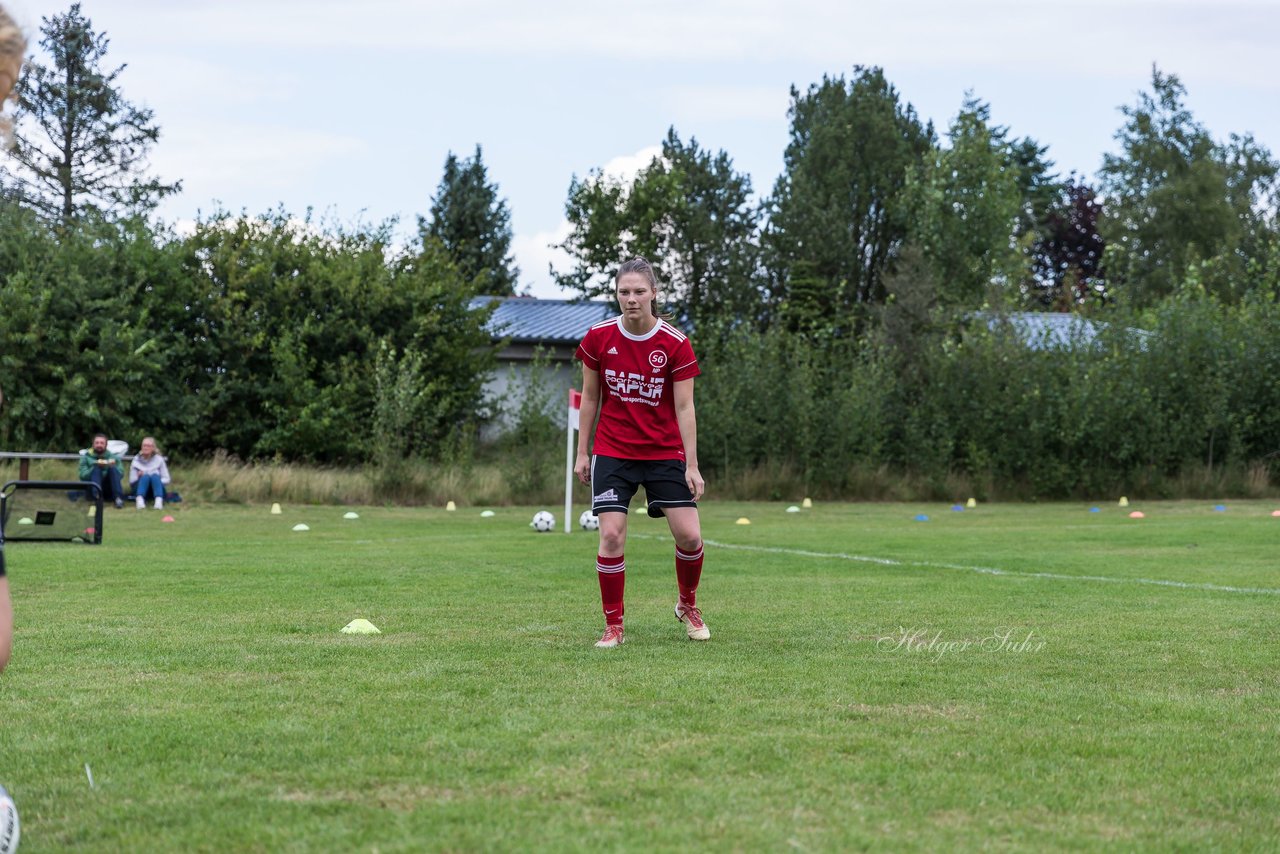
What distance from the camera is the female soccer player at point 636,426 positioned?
23.7 ft

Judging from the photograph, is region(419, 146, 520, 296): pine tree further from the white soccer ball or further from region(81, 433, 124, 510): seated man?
the white soccer ball

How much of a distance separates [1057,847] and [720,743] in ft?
4.54

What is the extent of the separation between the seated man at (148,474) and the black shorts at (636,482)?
17836 millimetres

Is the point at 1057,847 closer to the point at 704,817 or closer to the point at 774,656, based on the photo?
the point at 704,817

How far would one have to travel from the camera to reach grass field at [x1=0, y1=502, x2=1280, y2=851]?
3656 millimetres

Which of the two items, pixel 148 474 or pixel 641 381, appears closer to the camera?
pixel 641 381

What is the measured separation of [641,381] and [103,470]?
1779 centimetres

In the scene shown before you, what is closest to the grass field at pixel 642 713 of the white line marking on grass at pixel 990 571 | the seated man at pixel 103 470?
the white line marking on grass at pixel 990 571

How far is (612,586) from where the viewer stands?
7254 millimetres

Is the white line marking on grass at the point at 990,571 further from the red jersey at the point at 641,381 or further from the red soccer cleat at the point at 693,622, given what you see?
the red jersey at the point at 641,381

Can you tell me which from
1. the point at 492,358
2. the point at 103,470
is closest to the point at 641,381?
the point at 103,470

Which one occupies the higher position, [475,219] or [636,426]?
[475,219]

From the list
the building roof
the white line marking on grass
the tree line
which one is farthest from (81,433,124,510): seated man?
the building roof

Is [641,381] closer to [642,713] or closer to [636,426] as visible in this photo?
[636,426]
